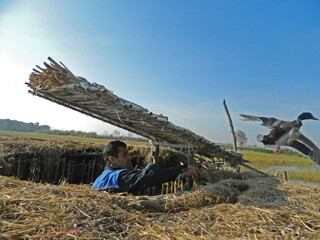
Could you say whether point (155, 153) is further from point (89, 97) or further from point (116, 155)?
point (89, 97)

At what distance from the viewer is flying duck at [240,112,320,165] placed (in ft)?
6.27

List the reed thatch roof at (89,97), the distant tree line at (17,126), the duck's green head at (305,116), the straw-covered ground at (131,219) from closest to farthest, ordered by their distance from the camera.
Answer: the straw-covered ground at (131,219)
the duck's green head at (305,116)
the reed thatch roof at (89,97)
the distant tree line at (17,126)

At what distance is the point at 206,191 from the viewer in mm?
2857

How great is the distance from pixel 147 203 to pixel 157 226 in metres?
0.56

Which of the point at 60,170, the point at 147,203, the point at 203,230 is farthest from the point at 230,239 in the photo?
the point at 60,170

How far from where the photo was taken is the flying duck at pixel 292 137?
191 centimetres

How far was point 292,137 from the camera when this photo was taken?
2.02 meters

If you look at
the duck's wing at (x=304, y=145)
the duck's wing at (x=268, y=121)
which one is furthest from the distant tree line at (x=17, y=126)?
the duck's wing at (x=304, y=145)

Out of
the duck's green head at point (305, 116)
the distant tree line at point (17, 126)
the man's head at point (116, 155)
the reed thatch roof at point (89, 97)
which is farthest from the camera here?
the distant tree line at point (17, 126)

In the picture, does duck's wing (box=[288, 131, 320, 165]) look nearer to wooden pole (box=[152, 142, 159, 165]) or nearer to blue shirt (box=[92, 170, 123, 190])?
blue shirt (box=[92, 170, 123, 190])

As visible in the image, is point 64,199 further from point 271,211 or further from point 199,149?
point 199,149

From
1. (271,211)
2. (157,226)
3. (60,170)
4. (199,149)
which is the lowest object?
(60,170)

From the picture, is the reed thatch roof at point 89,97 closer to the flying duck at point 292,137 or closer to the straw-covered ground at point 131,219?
the straw-covered ground at point 131,219

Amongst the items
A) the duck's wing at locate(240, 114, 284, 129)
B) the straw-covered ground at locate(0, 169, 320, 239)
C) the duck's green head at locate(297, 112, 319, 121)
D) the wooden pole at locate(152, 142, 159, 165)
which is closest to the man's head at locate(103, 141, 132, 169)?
the straw-covered ground at locate(0, 169, 320, 239)
